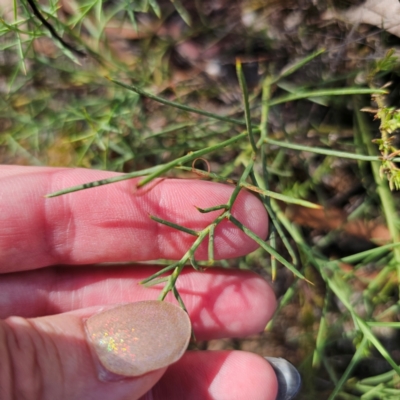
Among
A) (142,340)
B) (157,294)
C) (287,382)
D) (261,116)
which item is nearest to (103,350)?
(142,340)

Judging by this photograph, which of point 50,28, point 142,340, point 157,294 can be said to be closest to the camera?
point 142,340

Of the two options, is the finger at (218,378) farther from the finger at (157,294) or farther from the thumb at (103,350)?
the thumb at (103,350)

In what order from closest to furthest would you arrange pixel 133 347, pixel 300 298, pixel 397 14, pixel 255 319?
pixel 133 347 → pixel 397 14 → pixel 255 319 → pixel 300 298

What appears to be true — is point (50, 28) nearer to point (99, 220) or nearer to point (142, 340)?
point (99, 220)

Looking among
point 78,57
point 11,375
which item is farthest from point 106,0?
point 11,375

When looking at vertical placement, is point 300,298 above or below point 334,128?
below

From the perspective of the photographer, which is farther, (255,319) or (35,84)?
(35,84)

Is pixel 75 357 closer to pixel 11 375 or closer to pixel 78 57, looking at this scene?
pixel 11 375

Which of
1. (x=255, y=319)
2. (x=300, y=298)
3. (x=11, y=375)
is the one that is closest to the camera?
(x=11, y=375)
